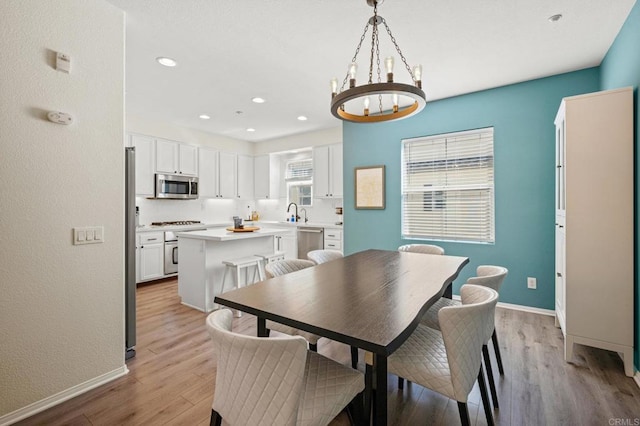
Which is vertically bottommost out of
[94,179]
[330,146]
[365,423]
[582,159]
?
[365,423]

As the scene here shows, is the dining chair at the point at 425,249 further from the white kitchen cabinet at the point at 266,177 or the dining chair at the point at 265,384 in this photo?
the white kitchen cabinet at the point at 266,177

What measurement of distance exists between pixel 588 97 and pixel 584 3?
66cm

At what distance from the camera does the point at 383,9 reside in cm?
226

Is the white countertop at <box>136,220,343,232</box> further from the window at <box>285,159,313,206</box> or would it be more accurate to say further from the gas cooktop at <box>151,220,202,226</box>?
the window at <box>285,159,313,206</box>

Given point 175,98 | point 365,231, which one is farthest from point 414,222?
point 175,98

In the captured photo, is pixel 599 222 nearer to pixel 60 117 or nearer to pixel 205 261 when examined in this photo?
pixel 205 261

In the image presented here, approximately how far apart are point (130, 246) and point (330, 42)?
2.44 metres

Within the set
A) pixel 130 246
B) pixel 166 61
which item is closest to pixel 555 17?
pixel 166 61

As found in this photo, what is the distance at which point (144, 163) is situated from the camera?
16.5 ft

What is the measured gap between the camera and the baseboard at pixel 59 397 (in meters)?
1.75

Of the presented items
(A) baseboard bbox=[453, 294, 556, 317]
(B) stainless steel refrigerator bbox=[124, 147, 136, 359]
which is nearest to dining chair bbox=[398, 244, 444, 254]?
(A) baseboard bbox=[453, 294, 556, 317]

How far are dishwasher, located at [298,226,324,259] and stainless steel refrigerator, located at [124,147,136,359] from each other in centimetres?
335

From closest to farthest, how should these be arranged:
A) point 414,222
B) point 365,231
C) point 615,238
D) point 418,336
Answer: point 418,336, point 615,238, point 414,222, point 365,231

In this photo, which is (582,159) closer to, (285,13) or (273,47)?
(285,13)
